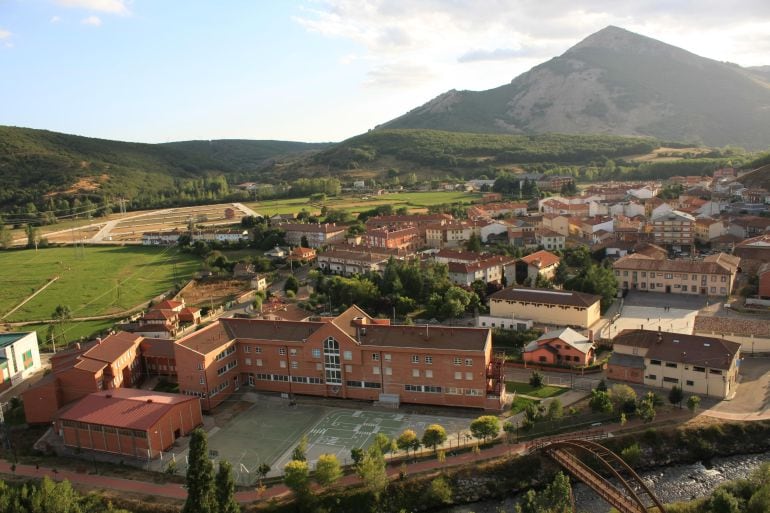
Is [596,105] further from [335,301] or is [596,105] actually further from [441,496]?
[441,496]

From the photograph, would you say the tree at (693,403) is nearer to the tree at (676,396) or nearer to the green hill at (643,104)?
the tree at (676,396)

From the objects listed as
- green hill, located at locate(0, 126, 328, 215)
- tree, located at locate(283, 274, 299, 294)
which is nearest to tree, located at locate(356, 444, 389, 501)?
tree, located at locate(283, 274, 299, 294)

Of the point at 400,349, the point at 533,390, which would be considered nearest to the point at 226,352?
the point at 400,349

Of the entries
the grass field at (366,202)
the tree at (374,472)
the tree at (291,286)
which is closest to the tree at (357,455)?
the tree at (374,472)

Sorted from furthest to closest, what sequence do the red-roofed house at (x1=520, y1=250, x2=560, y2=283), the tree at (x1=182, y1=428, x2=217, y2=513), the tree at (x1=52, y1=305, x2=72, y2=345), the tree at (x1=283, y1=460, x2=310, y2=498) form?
the red-roofed house at (x1=520, y1=250, x2=560, y2=283)
the tree at (x1=52, y1=305, x2=72, y2=345)
the tree at (x1=283, y1=460, x2=310, y2=498)
the tree at (x1=182, y1=428, x2=217, y2=513)

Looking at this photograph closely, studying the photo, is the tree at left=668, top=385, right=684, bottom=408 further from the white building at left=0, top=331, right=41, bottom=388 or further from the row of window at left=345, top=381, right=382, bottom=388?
the white building at left=0, top=331, right=41, bottom=388

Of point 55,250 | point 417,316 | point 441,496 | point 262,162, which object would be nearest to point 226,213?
point 55,250
